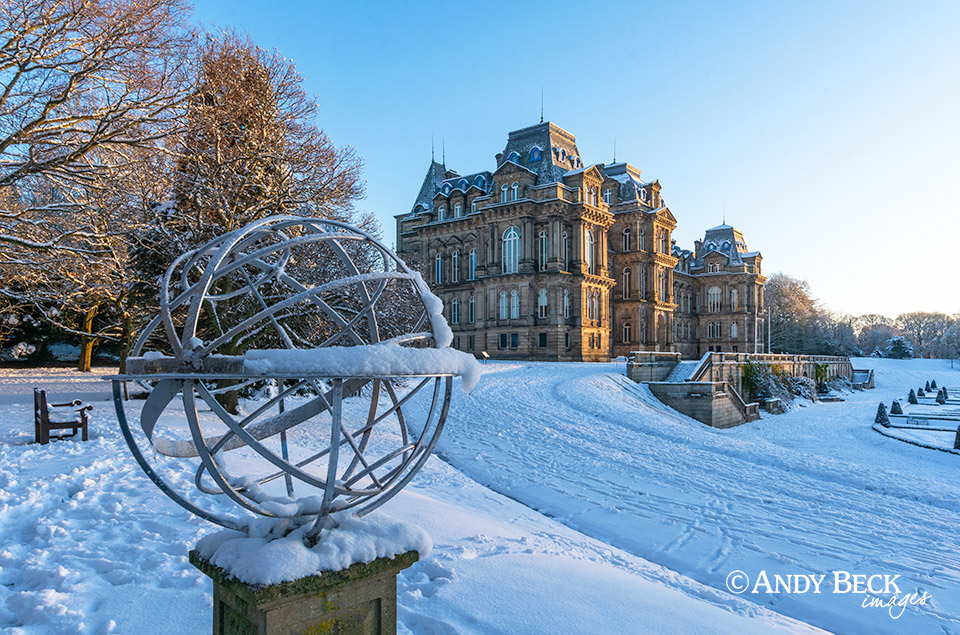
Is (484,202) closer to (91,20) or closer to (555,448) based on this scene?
(555,448)

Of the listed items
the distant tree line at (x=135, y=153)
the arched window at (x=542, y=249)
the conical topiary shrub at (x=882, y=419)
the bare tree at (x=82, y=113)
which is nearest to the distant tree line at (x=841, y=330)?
the arched window at (x=542, y=249)

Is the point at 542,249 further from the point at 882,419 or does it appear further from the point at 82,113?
the point at 82,113

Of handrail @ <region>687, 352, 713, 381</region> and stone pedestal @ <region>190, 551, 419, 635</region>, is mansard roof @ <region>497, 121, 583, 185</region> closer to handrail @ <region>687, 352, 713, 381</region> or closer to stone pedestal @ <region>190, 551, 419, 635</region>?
handrail @ <region>687, 352, 713, 381</region>

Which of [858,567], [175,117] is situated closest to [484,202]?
[175,117]

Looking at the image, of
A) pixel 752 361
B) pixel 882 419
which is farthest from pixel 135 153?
pixel 752 361

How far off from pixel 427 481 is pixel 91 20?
1048 cm

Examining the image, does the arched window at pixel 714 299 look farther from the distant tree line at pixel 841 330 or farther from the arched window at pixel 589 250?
the arched window at pixel 589 250

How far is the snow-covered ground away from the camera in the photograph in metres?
5.01

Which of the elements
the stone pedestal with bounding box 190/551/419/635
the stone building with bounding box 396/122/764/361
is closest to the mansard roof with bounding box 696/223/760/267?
the stone building with bounding box 396/122/764/361

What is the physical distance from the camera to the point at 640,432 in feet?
63.5

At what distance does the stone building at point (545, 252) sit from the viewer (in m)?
44.2

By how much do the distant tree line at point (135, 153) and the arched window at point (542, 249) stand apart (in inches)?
1048

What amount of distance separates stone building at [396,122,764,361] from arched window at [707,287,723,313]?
12516 millimetres

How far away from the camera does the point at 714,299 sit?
225 feet
